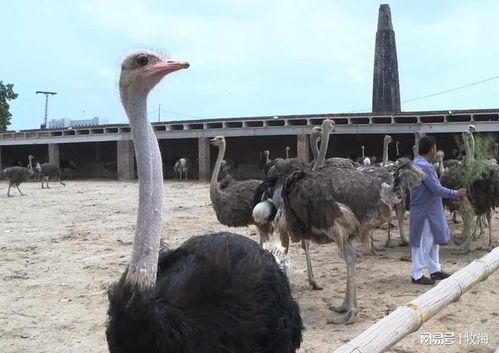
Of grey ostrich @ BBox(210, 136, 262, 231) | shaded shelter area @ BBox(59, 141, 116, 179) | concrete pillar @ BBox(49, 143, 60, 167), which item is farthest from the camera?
shaded shelter area @ BBox(59, 141, 116, 179)

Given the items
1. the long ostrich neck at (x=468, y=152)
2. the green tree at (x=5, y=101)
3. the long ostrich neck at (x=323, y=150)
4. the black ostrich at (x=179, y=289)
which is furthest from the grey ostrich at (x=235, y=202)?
the green tree at (x=5, y=101)

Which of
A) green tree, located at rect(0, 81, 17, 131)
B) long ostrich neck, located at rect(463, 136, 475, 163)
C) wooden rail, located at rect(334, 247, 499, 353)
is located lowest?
wooden rail, located at rect(334, 247, 499, 353)

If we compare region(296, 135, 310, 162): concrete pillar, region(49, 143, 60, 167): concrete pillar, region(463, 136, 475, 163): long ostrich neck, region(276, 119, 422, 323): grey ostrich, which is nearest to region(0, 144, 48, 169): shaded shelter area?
region(49, 143, 60, 167): concrete pillar

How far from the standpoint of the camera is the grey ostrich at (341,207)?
4961 millimetres

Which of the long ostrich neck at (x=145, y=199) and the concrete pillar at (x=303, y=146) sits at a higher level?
the concrete pillar at (x=303, y=146)

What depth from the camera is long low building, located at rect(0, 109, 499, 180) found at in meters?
19.2

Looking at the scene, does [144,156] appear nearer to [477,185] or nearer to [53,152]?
[477,185]

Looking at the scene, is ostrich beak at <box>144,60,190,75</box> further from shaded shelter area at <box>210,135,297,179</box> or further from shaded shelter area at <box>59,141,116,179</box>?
shaded shelter area at <box>59,141,116,179</box>

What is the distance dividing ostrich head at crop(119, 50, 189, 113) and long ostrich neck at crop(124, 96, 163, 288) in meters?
0.03

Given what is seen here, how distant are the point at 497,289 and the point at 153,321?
452 cm

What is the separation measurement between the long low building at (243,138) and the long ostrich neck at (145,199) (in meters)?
15.8

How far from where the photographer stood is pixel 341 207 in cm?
495

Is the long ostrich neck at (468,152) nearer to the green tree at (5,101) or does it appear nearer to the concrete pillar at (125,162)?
the concrete pillar at (125,162)

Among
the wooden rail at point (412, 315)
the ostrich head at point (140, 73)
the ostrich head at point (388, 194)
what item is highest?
the ostrich head at point (140, 73)
